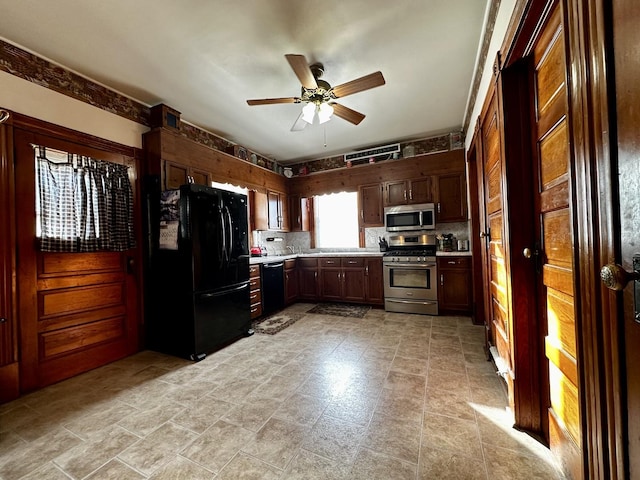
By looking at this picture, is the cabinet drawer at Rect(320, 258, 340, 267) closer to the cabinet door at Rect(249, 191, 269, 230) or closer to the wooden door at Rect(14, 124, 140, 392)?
the cabinet door at Rect(249, 191, 269, 230)

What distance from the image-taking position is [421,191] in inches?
166

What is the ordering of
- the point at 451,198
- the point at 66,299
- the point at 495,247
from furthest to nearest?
the point at 451,198
the point at 66,299
the point at 495,247

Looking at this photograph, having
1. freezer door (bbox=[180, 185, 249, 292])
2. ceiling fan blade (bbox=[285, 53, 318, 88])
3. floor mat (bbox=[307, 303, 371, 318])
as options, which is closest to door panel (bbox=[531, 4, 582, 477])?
ceiling fan blade (bbox=[285, 53, 318, 88])

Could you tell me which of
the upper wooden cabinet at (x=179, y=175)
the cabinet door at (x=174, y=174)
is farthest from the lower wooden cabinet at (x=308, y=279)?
the cabinet door at (x=174, y=174)

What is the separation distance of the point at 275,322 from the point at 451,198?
3.22m

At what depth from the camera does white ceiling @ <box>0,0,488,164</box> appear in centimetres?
184

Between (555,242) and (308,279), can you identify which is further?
(308,279)

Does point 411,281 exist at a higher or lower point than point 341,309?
higher

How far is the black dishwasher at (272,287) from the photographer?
393cm

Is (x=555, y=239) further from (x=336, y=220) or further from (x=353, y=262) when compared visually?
(x=336, y=220)

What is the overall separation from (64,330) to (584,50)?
11.9 feet

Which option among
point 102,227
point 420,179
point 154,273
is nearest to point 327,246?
point 420,179

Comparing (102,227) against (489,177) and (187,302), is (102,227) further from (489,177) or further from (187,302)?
(489,177)

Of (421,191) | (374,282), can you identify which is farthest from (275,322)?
(421,191)
